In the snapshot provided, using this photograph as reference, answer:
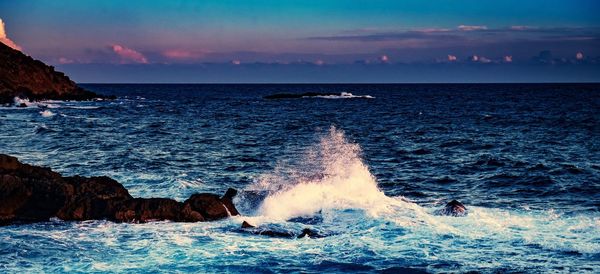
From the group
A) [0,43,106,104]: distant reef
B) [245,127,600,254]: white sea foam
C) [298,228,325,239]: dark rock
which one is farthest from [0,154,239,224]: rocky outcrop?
[0,43,106,104]: distant reef

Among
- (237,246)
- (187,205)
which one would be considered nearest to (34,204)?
(187,205)

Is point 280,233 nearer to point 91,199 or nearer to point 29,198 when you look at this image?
point 91,199

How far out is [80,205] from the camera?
18812 millimetres

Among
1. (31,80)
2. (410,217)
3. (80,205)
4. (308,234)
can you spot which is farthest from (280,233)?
(31,80)

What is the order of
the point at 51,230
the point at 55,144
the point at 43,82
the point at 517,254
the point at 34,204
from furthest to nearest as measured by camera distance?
the point at 43,82
the point at 55,144
the point at 34,204
the point at 51,230
the point at 517,254

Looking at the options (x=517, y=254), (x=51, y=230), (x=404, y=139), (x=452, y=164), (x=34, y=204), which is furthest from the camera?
(x=404, y=139)

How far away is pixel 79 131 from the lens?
50.1 metres

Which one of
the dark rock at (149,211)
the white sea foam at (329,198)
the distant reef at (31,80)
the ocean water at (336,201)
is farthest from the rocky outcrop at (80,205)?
the distant reef at (31,80)

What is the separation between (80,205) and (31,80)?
97578mm

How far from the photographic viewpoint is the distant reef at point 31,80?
333 ft

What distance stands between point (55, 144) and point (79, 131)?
9723 mm

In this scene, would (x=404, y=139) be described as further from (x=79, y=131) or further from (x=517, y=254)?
(x=517, y=254)

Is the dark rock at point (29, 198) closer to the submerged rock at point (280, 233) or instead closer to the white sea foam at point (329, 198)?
the submerged rock at point (280, 233)

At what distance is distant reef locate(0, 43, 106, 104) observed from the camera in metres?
101
